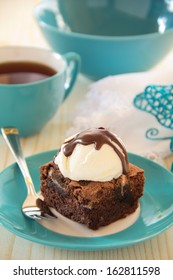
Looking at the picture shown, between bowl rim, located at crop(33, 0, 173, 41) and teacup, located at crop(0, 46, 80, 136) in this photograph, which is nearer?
teacup, located at crop(0, 46, 80, 136)

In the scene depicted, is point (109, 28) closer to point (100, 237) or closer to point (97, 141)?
point (97, 141)

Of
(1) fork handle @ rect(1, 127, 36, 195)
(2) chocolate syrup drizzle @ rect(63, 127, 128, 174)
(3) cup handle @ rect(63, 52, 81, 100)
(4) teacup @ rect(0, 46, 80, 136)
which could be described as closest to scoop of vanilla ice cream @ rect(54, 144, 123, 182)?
(2) chocolate syrup drizzle @ rect(63, 127, 128, 174)

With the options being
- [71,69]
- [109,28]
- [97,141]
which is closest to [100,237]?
[97,141]

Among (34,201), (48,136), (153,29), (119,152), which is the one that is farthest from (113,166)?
(153,29)

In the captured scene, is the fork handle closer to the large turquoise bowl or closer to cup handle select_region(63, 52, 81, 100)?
cup handle select_region(63, 52, 81, 100)
